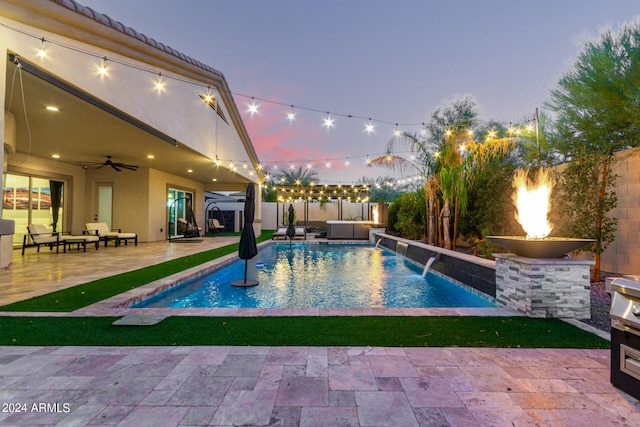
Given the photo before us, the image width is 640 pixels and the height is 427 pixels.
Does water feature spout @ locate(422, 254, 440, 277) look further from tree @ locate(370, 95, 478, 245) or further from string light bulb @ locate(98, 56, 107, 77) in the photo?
string light bulb @ locate(98, 56, 107, 77)

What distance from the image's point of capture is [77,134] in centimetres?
712

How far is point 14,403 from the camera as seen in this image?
5.82 feet

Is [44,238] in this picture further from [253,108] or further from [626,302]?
[626,302]

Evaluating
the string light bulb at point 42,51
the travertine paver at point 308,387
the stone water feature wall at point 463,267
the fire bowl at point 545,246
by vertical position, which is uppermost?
the string light bulb at point 42,51

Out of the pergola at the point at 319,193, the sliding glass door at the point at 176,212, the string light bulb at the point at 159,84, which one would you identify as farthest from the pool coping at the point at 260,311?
the pergola at the point at 319,193

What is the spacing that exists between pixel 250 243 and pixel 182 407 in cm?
365

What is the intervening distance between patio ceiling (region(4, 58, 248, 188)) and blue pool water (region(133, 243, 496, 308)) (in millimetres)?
3715

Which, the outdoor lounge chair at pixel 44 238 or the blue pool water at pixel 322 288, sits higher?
the outdoor lounge chair at pixel 44 238

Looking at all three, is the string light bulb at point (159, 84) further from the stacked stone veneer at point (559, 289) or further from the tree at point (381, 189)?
the tree at point (381, 189)

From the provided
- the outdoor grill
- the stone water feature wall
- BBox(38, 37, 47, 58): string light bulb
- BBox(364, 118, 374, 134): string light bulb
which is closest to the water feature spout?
the stone water feature wall

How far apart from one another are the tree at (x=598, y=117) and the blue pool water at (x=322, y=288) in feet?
7.84

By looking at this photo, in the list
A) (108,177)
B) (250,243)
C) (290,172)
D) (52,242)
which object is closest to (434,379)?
(250,243)

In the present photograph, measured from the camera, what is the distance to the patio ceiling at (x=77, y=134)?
4.86 m

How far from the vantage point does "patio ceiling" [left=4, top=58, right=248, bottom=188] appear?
4.86 meters
